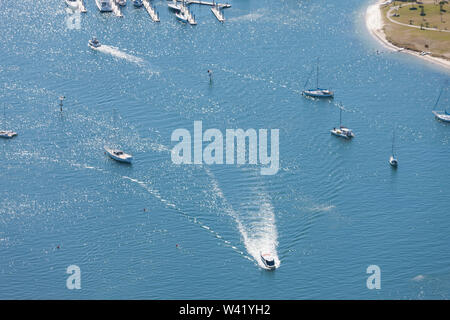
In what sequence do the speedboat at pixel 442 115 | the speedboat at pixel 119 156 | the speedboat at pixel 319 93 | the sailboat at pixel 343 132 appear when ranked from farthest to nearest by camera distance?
the speedboat at pixel 319 93
the speedboat at pixel 442 115
the sailboat at pixel 343 132
the speedboat at pixel 119 156

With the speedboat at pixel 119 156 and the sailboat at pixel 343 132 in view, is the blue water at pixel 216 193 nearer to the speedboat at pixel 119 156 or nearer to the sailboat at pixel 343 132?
the sailboat at pixel 343 132

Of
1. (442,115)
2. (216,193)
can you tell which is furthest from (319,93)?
(216,193)

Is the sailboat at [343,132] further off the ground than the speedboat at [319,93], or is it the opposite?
the speedboat at [319,93]

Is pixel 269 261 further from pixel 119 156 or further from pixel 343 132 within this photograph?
pixel 343 132

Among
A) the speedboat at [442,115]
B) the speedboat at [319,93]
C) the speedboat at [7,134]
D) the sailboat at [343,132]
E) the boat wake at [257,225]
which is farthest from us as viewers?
the speedboat at [319,93]

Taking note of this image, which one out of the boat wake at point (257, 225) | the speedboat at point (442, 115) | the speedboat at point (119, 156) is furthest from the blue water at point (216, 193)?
the speedboat at point (442, 115)
